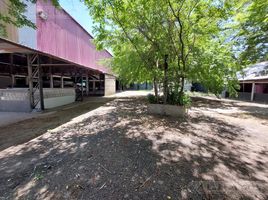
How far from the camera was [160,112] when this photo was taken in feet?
25.4

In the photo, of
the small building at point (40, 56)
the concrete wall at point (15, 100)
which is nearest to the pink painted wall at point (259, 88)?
the small building at point (40, 56)

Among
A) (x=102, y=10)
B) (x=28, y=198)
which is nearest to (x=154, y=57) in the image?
(x=102, y=10)

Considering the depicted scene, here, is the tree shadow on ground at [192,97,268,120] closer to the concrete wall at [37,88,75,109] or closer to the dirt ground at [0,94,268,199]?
the dirt ground at [0,94,268,199]

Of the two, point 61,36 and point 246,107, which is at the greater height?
point 61,36

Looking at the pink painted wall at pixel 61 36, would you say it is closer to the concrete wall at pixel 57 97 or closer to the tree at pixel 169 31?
the concrete wall at pixel 57 97

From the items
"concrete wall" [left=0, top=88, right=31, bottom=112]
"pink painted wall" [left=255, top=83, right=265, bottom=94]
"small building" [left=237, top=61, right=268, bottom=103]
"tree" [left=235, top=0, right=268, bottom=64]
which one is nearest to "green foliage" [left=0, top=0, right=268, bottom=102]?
"tree" [left=235, top=0, right=268, bottom=64]

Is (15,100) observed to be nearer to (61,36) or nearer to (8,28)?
(8,28)

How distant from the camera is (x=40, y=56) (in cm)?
876

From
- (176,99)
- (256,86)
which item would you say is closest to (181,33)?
(176,99)

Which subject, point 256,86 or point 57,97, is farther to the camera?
point 256,86

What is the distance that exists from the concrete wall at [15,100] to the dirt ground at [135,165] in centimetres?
383

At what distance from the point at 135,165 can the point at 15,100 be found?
834cm

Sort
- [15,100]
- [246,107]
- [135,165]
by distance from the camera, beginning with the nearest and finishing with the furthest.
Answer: [135,165] < [15,100] < [246,107]

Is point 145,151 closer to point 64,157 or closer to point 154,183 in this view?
point 154,183
